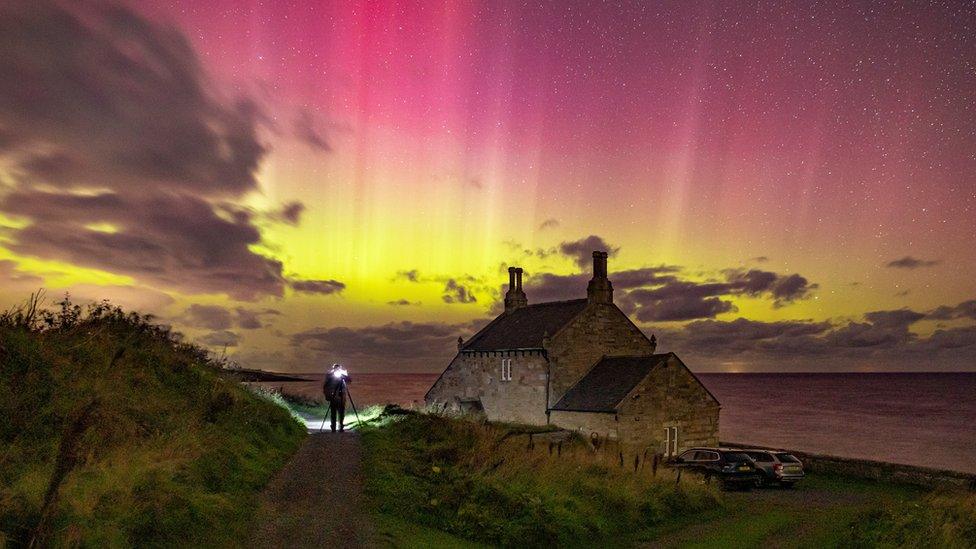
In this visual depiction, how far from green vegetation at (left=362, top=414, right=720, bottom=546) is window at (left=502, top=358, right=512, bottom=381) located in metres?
21.9

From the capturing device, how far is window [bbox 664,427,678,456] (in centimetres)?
3822

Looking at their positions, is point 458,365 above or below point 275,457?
above

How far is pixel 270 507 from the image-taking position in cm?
1338

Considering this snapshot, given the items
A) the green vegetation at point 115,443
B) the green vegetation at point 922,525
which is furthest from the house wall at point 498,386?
the green vegetation at point 922,525

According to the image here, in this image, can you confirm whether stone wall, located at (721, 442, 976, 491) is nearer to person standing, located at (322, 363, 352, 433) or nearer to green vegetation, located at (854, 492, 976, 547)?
green vegetation, located at (854, 492, 976, 547)

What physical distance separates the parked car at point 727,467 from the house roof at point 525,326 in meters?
15.9

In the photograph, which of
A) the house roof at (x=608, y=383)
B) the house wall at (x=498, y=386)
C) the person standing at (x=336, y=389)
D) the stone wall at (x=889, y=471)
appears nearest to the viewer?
the person standing at (x=336, y=389)

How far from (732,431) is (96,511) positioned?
102451 mm

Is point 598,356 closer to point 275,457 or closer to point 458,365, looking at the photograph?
point 458,365

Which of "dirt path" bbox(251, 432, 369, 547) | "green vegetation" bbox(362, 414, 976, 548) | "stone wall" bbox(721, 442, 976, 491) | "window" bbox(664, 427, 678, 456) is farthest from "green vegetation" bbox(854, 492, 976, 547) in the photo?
"window" bbox(664, 427, 678, 456)

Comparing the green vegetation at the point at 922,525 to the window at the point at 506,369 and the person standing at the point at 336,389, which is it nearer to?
the person standing at the point at 336,389

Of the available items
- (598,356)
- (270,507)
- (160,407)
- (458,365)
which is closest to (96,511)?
(270,507)

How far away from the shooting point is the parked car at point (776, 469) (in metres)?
28.2

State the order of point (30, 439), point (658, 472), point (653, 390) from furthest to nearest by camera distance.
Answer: point (653, 390), point (658, 472), point (30, 439)
